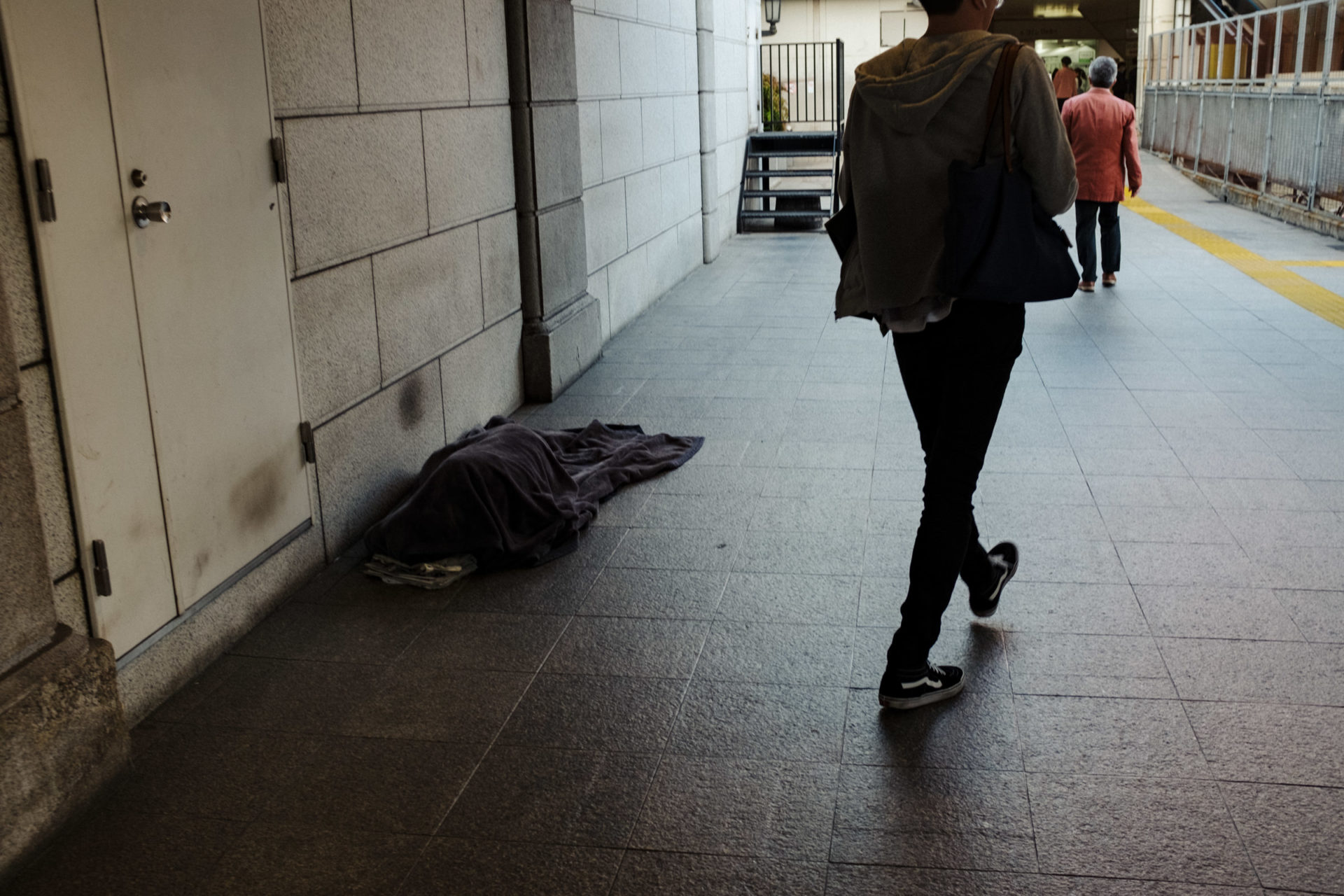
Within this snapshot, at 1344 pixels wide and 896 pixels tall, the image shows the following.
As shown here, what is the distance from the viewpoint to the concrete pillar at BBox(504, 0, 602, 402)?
21.7 feet

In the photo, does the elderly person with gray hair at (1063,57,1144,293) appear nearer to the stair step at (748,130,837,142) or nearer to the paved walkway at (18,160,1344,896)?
the paved walkway at (18,160,1344,896)

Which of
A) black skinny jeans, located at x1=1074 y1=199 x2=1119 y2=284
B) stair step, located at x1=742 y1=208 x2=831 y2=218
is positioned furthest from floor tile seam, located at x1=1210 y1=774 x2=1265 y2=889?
stair step, located at x1=742 y1=208 x2=831 y2=218

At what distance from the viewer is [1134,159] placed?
9.69 meters

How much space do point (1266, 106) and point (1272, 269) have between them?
20.9 feet

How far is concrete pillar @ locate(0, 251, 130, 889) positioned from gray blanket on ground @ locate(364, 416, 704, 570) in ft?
5.13

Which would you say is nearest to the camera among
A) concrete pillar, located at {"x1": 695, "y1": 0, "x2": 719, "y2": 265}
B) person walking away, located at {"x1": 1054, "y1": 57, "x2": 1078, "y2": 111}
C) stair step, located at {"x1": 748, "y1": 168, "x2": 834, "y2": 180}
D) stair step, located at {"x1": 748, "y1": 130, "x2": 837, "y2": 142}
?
concrete pillar, located at {"x1": 695, "y1": 0, "x2": 719, "y2": 265}

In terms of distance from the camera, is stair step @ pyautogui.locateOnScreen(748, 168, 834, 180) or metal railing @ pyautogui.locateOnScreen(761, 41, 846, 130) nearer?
stair step @ pyautogui.locateOnScreen(748, 168, 834, 180)

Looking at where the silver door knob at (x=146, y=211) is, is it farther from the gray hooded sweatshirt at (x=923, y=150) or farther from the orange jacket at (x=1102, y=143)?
the orange jacket at (x=1102, y=143)

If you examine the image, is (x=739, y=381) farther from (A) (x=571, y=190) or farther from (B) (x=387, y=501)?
(B) (x=387, y=501)

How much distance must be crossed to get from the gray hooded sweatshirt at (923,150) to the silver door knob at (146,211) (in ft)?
6.07

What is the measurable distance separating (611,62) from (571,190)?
1.81m

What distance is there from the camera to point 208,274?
12.1 ft

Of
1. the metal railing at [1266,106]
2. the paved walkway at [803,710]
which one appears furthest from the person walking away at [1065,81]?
the paved walkway at [803,710]

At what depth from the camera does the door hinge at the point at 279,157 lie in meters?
4.05
